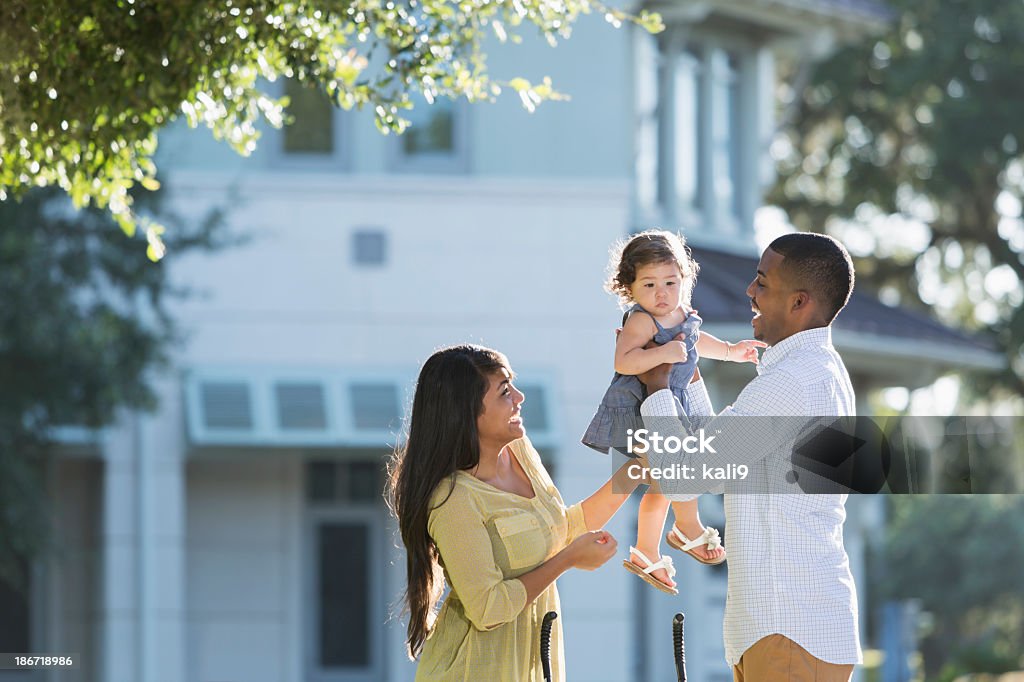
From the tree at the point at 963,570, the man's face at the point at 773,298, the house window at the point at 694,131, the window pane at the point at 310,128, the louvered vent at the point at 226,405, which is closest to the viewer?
the man's face at the point at 773,298

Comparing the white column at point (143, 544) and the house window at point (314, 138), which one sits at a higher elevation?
the house window at point (314, 138)

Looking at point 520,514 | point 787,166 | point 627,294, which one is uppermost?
point 787,166

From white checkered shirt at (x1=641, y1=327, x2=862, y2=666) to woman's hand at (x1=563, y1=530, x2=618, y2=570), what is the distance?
1.40 ft

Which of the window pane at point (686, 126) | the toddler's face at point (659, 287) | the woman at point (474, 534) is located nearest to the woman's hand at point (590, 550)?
the woman at point (474, 534)

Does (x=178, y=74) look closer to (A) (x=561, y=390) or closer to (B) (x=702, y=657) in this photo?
(A) (x=561, y=390)

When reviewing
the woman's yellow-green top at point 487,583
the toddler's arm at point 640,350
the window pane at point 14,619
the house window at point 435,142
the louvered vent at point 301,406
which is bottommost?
the woman's yellow-green top at point 487,583

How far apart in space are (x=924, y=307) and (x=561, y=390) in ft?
36.4

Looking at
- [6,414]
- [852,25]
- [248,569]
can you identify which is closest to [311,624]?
[248,569]

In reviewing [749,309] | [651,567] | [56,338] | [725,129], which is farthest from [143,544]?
[651,567]

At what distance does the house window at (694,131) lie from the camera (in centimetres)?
1753

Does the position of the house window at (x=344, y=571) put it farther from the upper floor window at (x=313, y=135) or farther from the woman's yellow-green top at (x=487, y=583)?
the woman's yellow-green top at (x=487, y=583)

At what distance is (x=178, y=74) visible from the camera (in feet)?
23.9

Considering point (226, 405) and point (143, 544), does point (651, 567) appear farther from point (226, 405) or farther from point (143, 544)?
point (143, 544)

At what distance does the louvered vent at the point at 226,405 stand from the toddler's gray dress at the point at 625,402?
11.2m
